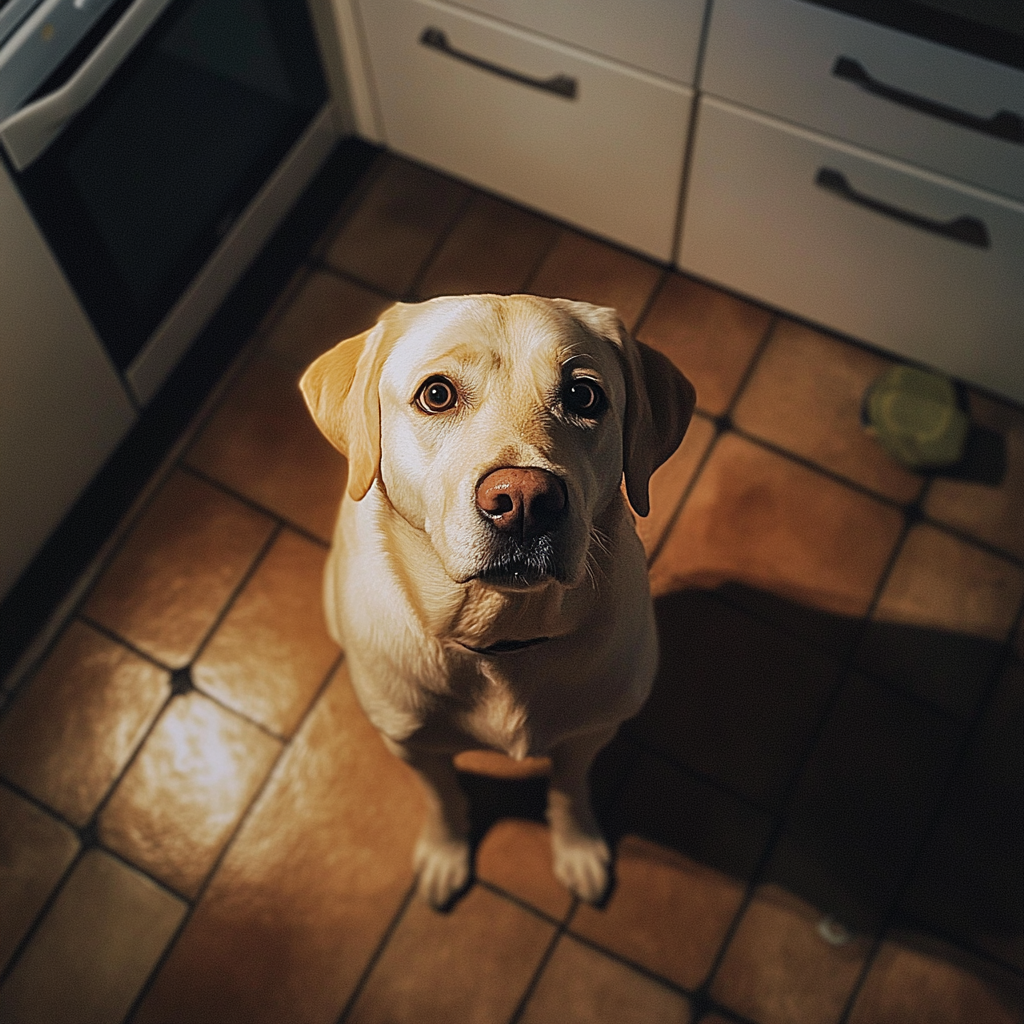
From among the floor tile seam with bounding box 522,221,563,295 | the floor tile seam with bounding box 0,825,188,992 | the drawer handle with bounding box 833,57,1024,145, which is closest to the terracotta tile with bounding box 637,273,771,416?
the floor tile seam with bounding box 522,221,563,295

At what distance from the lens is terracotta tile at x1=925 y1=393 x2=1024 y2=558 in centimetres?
198

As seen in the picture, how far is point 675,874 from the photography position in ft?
5.87

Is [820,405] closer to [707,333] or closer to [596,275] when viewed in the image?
[707,333]

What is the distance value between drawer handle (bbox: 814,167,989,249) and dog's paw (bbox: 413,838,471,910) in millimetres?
1221

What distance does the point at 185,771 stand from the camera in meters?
1.86

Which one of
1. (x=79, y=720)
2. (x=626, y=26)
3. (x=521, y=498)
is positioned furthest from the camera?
(x=79, y=720)

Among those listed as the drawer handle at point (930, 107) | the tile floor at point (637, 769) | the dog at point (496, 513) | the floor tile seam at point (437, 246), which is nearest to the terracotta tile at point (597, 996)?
the tile floor at point (637, 769)

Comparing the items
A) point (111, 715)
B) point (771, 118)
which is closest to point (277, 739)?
point (111, 715)

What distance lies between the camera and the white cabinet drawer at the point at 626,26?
1631 millimetres

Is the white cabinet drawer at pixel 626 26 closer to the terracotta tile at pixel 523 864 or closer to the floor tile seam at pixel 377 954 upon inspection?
the terracotta tile at pixel 523 864

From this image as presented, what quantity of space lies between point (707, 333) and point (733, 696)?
715 millimetres

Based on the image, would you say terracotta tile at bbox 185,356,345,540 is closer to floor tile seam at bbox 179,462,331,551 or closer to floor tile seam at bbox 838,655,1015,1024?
floor tile seam at bbox 179,462,331,551

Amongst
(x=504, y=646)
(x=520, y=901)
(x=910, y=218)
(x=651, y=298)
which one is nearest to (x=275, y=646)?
→ (x=520, y=901)

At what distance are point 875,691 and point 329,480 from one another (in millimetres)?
1055
